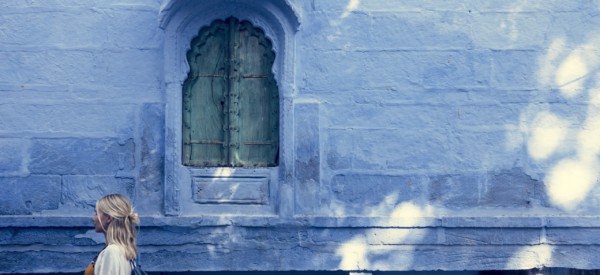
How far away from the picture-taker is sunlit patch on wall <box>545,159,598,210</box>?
235 inches

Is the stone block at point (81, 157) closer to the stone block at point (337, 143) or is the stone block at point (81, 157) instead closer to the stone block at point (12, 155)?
the stone block at point (12, 155)

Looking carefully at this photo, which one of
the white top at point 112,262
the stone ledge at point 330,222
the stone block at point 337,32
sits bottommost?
the white top at point 112,262

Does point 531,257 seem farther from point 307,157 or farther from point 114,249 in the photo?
point 114,249

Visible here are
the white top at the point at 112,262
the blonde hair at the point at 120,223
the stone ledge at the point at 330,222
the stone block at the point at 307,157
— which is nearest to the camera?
the white top at the point at 112,262

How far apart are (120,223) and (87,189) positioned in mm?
2033

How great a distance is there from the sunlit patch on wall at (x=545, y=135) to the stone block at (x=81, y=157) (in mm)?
3303

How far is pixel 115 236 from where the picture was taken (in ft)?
12.9

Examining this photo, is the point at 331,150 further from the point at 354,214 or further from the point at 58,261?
the point at 58,261

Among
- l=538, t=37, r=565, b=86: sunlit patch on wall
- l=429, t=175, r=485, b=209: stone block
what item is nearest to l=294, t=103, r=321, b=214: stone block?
l=429, t=175, r=485, b=209: stone block

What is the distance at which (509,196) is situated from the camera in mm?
5969

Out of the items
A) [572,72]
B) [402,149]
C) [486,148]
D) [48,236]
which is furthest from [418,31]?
[48,236]

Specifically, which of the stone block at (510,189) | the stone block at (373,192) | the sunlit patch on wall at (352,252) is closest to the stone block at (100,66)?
the stone block at (373,192)

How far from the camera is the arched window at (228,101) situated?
19.6ft

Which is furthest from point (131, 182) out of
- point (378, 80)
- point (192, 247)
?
point (378, 80)
